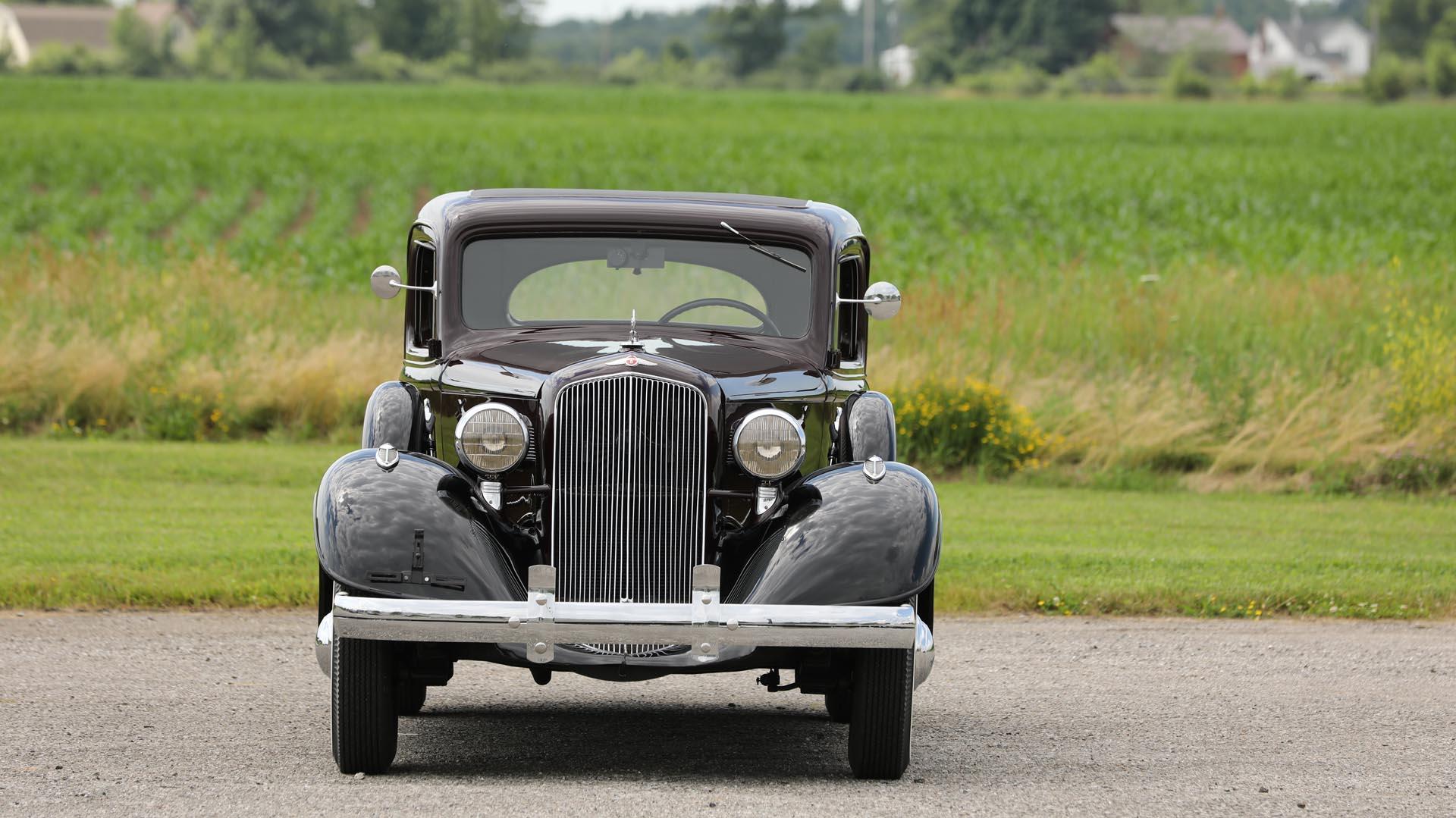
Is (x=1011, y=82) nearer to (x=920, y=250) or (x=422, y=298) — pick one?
A: (x=920, y=250)

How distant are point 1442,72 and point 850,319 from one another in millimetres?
94547

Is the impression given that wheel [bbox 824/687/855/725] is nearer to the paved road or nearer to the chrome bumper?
the paved road

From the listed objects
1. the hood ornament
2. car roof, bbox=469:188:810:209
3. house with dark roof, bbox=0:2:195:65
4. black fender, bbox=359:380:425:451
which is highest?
house with dark roof, bbox=0:2:195:65

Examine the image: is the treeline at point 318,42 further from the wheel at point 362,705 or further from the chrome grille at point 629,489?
the wheel at point 362,705

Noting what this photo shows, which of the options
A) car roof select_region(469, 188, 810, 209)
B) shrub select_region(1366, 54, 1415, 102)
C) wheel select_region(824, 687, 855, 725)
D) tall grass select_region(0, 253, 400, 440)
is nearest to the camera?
wheel select_region(824, 687, 855, 725)

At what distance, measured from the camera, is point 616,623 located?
504 centimetres

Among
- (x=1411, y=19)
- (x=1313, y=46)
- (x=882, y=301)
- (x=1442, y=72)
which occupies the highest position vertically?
(x=1411, y=19)

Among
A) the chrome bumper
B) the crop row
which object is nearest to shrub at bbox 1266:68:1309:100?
the crop row

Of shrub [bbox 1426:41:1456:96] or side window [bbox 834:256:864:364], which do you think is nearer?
side window [bbox 834:256:864:364]

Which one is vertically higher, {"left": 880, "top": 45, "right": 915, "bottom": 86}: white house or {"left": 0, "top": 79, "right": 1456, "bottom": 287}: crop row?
{"left": 880, "top": 45, "right": 915, "bottom": 86}: white house

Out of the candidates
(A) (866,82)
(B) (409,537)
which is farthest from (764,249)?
(A) (866,82)

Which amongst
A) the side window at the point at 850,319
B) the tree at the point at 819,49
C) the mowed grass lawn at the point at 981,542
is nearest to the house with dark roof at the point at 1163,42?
the tree at the point at 819,49

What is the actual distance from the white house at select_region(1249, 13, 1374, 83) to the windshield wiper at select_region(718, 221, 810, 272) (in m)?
161

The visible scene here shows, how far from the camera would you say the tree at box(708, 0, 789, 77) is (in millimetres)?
127000
